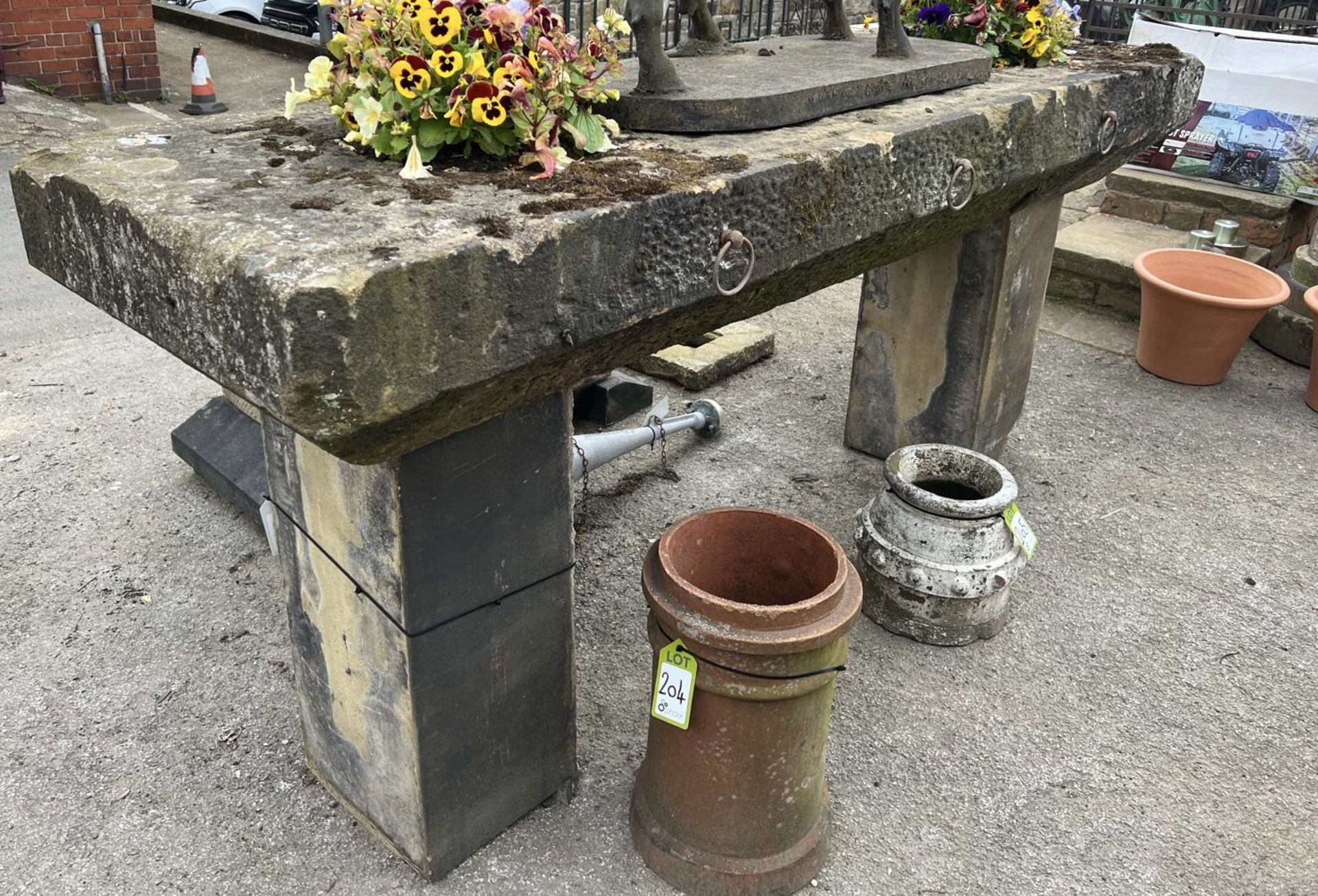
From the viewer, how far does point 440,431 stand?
5.20 ft

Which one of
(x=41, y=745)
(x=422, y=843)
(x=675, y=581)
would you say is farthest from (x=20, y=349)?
(x=675, y=581)

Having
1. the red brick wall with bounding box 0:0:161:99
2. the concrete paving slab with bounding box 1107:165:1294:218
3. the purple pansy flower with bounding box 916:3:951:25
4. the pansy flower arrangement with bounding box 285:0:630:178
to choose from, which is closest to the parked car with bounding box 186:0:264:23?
the red brick wall with bounding box 0:0:161:99

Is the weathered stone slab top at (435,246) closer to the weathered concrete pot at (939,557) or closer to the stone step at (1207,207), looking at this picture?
the weathered concrete pot at (939,557)

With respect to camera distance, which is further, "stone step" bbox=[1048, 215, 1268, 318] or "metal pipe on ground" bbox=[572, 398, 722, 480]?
"stone step" bbox=[1048, 215, 1268, 318]

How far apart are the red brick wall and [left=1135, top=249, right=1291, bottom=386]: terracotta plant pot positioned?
6.45 m

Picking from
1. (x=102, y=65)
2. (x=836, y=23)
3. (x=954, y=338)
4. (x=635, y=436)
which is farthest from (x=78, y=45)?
(x=954, y=338)

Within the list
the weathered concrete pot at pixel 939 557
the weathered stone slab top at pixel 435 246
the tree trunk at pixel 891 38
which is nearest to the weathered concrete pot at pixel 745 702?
the weathered stone slab top at pixel 435 246

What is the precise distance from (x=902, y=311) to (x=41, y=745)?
2579mm

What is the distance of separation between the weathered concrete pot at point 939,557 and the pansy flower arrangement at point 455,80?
1375mm

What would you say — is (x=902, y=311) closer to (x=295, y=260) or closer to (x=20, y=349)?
(x=295, y=260)

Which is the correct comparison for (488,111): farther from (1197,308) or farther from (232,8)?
(232,8)

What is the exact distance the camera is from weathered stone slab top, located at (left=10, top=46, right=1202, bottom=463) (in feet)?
4.35

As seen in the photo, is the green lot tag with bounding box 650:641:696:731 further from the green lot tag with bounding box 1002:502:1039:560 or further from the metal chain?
the metal chain

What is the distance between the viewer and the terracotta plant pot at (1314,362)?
395cm
